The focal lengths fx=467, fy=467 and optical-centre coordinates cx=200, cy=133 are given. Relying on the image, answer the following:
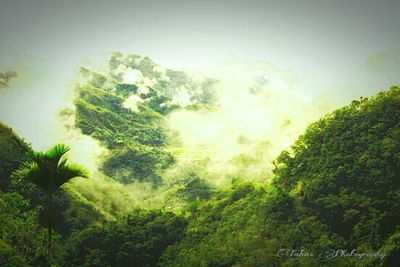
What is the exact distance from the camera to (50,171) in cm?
1308

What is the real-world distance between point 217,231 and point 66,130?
41.9 meters

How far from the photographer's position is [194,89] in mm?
103250

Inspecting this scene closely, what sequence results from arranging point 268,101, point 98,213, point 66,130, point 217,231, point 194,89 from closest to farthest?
1. point 217,231
2. point 98,213
3. point 66,130
4. point 268,101
5. point 194,89

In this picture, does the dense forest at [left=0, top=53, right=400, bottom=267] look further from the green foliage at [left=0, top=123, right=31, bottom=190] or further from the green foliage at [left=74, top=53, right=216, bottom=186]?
the green foliage at [left=74, top=53, right=216, bottom=186]

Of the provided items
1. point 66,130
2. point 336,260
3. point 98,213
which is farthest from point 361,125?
point 66,130

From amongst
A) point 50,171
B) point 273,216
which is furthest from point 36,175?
point 273,216

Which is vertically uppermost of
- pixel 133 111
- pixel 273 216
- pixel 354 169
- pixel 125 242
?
pixel 133 111

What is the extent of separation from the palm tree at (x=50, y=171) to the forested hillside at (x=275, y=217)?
868 centimetres

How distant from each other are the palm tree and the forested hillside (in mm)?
8675

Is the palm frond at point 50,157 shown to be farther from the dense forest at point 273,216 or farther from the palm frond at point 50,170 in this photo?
the dense forest at point 273,216

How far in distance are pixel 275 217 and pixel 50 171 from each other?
15461 millimetres

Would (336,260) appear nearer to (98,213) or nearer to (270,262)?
(270,262)

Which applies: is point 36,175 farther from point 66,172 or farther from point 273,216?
point 273,216

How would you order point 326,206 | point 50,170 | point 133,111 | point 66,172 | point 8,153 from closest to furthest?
point 50,170
point 66,172
point 326,206
point 8,153
point 133,111
